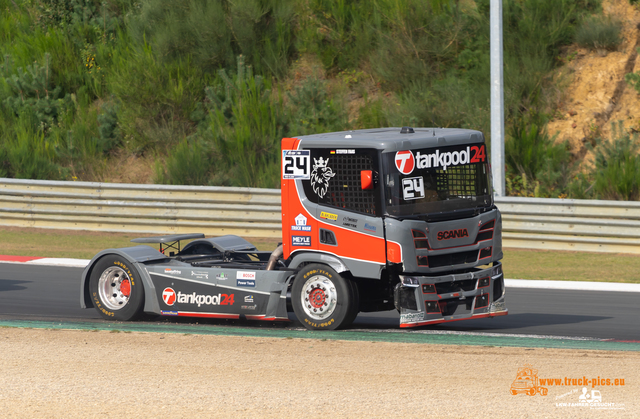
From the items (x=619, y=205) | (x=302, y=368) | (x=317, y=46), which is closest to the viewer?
(x=302, y=368)

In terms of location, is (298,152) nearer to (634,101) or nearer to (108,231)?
(108,231)

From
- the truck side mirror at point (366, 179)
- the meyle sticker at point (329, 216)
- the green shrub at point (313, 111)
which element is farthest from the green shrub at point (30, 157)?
the truck side mirror at point (366, 179)

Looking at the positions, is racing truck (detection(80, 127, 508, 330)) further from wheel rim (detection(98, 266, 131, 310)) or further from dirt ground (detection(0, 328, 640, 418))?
dirt ground (detection(0, 328, 640, 418))

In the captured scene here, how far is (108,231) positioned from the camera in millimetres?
19172

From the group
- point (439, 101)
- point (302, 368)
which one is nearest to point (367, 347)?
Answer: point (302, 368)

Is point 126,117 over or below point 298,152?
over

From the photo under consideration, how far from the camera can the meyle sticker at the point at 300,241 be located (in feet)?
30.8

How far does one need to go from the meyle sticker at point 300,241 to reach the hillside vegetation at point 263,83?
1049cm

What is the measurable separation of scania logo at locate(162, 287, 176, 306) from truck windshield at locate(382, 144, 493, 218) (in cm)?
287

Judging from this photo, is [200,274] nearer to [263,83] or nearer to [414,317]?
[414,317]

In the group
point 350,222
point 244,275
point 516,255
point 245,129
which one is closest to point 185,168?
point 245,129

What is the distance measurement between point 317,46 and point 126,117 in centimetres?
602

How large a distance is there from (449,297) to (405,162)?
5.10 feet

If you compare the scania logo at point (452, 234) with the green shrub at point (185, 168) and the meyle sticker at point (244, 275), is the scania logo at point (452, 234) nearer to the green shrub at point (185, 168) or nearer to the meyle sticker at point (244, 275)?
the meyle sticker at point (244, 275)
